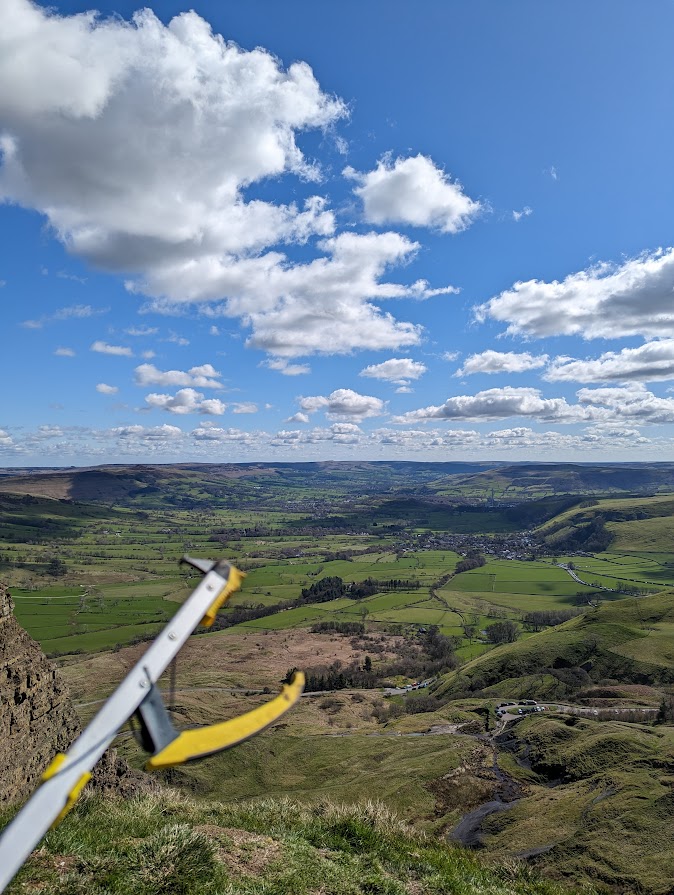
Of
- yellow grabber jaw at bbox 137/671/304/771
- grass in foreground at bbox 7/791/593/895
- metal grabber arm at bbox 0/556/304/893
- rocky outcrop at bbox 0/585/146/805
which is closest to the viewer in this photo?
metal grabber arm at bbox 0/556/304/893

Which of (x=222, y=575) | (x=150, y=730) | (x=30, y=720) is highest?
(x=222, y=575)

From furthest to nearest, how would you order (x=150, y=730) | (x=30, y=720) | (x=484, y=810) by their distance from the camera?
(x=484, y=810) → (x=30, y=720) → (x=150, y=730)

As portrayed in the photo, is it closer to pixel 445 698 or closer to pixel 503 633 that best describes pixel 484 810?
pixel 445 698

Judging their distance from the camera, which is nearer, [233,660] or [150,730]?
[150,730]

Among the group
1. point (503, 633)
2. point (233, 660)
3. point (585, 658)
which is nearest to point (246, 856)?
point (585, 658)

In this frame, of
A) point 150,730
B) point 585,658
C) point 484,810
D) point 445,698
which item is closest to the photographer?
point 150,730

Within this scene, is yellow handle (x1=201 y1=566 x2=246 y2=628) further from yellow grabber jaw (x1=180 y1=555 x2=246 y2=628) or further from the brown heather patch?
the brown heather patch

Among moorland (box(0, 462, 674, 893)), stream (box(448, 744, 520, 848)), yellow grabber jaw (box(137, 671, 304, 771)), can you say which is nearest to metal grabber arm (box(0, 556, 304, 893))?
yellow grabber jaw (box(137, 671, 304, 771))
